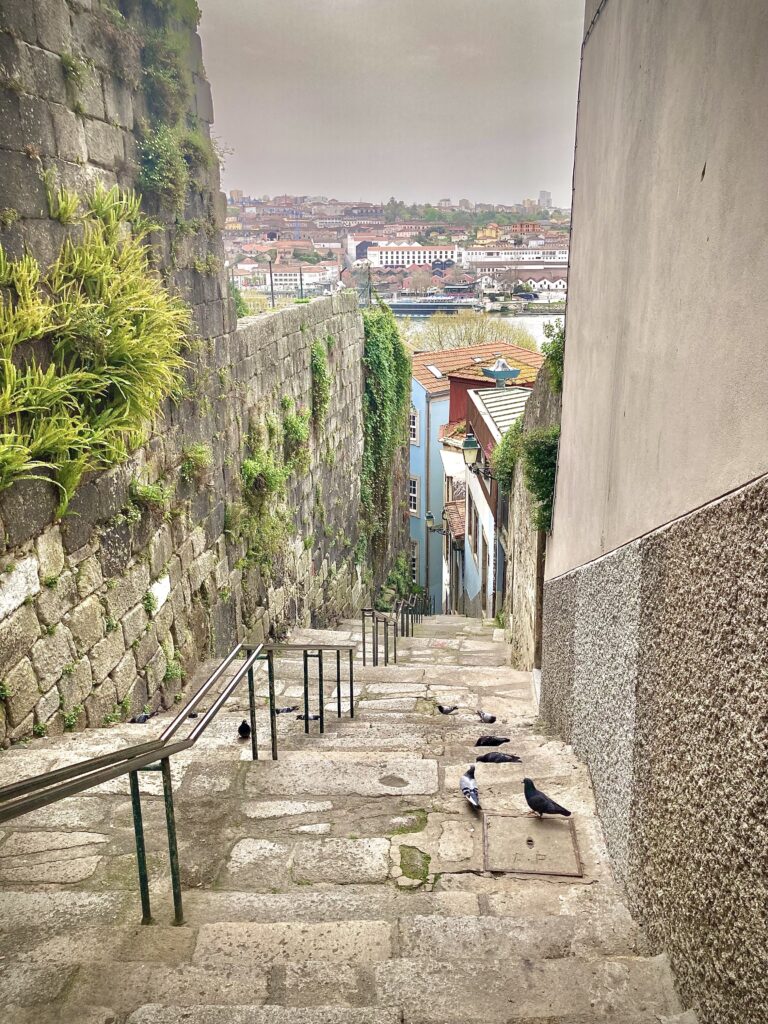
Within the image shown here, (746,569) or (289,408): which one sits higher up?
(746,569)

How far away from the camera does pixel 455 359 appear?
23906 millimetres

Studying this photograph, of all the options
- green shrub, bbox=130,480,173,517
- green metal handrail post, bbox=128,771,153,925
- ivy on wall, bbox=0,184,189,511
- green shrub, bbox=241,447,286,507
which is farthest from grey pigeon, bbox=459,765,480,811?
green shrub, bbox=241,447,286,507

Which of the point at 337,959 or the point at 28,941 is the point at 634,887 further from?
the point at 28,941

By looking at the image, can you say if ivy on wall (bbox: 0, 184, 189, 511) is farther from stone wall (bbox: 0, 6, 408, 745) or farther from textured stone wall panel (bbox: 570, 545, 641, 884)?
textured stone wall panel (bbox: 570, 545, 641, 884)

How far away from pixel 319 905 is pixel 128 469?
3.43 metres

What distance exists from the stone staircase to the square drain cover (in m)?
0.02

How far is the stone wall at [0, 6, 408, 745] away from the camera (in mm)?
4176

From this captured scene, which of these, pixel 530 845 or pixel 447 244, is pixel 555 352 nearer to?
pixel 530 845

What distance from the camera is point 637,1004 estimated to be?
208cm

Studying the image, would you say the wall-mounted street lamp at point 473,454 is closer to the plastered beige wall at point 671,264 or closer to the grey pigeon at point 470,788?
the plastered beige wall at point 671,264

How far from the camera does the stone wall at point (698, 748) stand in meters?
1.70

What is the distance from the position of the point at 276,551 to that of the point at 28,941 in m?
6.45

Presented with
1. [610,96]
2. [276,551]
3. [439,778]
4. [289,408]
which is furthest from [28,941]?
[289,408]

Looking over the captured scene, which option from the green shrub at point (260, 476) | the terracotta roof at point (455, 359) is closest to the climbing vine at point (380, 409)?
the green shrub at point (260, 476)
